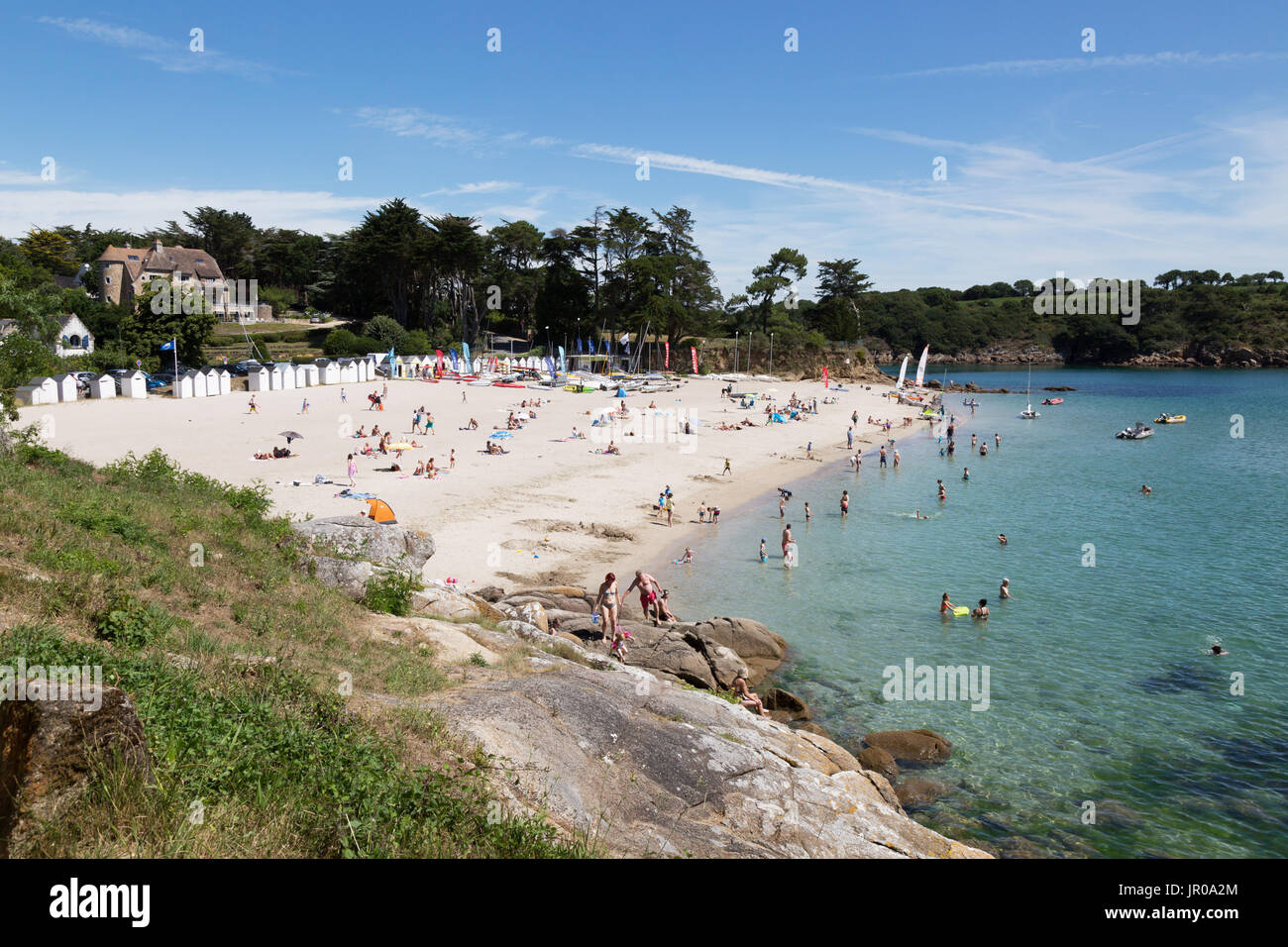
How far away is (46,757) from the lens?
17.6 ft

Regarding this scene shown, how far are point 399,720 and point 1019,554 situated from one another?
25.4 metres

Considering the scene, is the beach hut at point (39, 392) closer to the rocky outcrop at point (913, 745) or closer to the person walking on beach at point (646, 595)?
the person walking on beach at point (646, 595)

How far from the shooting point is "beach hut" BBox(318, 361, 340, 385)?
6360cm

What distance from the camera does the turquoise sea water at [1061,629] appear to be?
44.6ft

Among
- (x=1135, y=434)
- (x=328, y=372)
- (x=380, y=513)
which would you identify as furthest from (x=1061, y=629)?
(x=328, y=372)

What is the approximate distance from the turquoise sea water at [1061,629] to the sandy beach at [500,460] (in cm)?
303

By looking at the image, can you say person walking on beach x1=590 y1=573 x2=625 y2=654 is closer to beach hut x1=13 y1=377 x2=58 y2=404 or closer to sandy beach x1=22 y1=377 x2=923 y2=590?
sandy beach x1=22 y1=377 x2=923 y2=590

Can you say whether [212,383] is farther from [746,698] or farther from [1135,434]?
[1135,434]

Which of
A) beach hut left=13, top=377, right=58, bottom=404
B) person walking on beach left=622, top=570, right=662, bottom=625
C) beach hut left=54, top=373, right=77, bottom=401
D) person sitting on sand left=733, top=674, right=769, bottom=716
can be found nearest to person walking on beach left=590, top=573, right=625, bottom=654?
person walking on beach left=622, top=570, right=662, bottom=625

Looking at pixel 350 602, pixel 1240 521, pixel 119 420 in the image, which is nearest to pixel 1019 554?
pixel 1240 521

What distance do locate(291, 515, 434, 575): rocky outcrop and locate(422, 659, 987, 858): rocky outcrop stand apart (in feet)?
19.0
